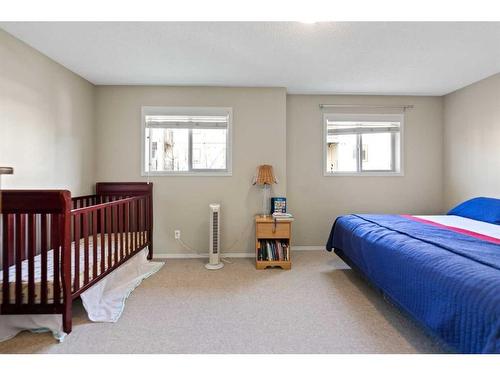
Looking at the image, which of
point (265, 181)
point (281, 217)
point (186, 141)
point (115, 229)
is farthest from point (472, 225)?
point (115, 229)

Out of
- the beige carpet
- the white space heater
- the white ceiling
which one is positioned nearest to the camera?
the beige carpet

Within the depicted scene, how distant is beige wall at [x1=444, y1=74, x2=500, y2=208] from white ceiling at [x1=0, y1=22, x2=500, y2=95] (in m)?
0.23

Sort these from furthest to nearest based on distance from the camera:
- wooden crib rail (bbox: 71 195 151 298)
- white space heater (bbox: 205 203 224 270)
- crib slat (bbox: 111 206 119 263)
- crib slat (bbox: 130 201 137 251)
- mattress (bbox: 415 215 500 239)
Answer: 1. white space heater (bbox: 205 203 224 270)
2. crib slat (bbox: 130 201 137 251)
3. crib slat (bbox: 111 206 119 263)
4. mattress (bbox: 415 215 500 239)
5. wooden crib rail (bbox: 71 195 151 298)

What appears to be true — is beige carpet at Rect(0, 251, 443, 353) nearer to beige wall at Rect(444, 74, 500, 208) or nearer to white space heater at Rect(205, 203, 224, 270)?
white space heater at Rect(205, 203, 224, 270)

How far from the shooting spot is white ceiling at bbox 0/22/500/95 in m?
1.99

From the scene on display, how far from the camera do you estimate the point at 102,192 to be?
127 inches

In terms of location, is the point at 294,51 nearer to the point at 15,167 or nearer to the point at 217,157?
the point at 217,157

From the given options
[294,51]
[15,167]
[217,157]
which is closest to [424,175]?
[294,51]

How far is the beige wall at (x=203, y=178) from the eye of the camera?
10.7ft

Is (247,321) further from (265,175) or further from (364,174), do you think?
(364,174)

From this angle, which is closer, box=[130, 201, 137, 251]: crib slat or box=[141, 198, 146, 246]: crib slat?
box=[130, 201, 137, 251]: crib slat

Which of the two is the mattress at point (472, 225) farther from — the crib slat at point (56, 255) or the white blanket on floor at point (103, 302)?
the crib slat at point (56, 255)

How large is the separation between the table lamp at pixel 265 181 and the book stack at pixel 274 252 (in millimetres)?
479

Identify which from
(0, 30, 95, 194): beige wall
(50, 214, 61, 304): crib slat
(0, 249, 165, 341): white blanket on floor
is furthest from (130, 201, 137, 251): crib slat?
(50, 214, 61, 304): crib slat
